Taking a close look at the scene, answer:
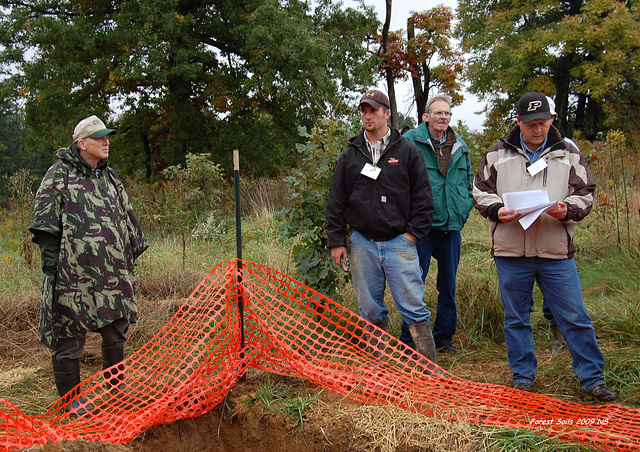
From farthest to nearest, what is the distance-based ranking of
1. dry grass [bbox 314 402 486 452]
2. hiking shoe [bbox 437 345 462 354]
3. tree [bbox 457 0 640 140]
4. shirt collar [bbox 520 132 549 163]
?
tree [bbox 457 0 640 140], hiking shoe [bbox 437 345 462 354], shirt collar [bbox 520 132 549 163], dry grass [bbox 314 402 486 452]

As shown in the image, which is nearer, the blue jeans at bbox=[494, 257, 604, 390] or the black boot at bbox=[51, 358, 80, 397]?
the blue jeans at bbox=[494, 257, 604, 390]

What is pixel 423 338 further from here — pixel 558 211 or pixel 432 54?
pixel 432 54

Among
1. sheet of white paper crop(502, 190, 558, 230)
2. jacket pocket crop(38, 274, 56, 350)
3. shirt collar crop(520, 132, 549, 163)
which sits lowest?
jacket pocket crop(38, 274, 56, 350)

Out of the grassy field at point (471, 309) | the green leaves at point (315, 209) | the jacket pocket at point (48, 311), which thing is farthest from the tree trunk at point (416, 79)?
the jacket pocket at point (48, 311)

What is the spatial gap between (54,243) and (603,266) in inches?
209

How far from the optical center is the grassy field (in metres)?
3.67

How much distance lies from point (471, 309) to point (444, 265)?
772mm

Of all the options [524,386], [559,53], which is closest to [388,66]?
[559,53]

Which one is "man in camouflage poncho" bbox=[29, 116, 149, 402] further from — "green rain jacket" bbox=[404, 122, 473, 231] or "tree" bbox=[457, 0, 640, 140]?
"tree" bbox=[457, 0, 640, 140]

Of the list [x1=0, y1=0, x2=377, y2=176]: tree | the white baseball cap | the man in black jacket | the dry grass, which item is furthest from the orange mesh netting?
[x1=0, y1=0, x2=377, y2=176]: tree

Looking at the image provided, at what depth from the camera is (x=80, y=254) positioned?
3.47 meters

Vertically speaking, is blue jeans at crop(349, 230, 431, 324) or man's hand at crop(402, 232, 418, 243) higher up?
man's hand at crop(402, 232, 418, 243)

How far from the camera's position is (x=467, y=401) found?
122 inches

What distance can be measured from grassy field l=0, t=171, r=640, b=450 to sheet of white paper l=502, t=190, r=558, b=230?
118 centimetres
